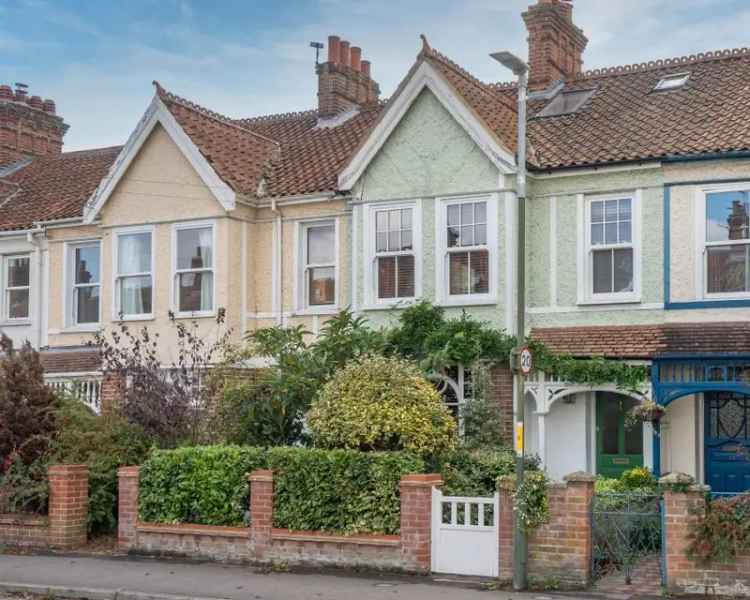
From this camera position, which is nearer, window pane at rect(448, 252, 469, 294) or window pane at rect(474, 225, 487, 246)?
window pane at rect(474, 225, 487, 246)

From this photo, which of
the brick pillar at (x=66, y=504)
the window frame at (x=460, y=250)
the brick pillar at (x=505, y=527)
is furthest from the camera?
the window frame at (x=460, y=250)

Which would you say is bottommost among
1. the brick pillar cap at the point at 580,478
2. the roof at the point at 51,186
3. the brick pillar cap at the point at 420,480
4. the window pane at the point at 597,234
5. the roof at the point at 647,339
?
the brick pillar cap at the point at 420,480

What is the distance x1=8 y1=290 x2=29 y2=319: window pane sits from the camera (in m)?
26.3

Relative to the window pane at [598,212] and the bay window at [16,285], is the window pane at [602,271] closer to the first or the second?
the window pane at [598,212]

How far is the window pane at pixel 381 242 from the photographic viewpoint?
2138 centimetres

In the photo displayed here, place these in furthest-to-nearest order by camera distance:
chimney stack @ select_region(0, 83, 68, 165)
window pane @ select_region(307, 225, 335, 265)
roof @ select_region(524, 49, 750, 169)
→ chimney stack @ select_region(0, 83, 68, 165) → window pane @ select_region(307, 225, 335, 265) → roof @ select_region(524, 49, 750, 169)

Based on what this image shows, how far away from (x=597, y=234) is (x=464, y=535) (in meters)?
7.28

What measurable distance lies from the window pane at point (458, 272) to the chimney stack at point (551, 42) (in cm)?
570

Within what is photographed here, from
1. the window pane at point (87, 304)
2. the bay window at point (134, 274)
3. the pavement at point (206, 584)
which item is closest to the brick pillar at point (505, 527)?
the pavement at point (206, 584)

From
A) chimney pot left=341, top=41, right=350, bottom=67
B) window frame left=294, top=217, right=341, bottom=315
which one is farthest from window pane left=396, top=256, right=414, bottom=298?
chimney pot left=341, top=41, right=350, bottom=67

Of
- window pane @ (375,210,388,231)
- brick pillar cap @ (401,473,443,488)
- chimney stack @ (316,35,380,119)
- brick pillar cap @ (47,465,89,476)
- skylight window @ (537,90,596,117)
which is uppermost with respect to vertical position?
chimney stack @ (316,35,380,119)

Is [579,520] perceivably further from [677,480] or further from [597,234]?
[597,234]

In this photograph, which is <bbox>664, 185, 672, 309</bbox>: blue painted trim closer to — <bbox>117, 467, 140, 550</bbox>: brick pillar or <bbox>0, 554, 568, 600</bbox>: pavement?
<bbox>0, 554, 568, 600</bbox>: pavement

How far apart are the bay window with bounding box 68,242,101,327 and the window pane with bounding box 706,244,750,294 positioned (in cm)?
1269
